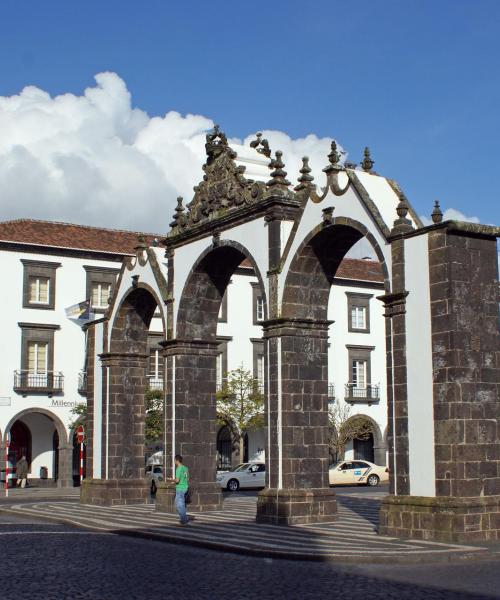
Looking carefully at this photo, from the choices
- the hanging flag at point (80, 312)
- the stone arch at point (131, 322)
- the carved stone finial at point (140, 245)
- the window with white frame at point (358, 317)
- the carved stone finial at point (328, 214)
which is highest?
the window with white frame at point (358, 317)

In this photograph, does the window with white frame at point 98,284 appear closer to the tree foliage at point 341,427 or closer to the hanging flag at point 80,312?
the hanging flag at point 80,312

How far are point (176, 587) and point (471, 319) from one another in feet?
21.5

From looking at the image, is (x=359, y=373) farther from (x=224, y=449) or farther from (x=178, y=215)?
(x=178, y=215)

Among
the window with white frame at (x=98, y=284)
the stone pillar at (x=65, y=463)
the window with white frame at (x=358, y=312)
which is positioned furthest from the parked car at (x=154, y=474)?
the window with white frame at (x=358, y=312)

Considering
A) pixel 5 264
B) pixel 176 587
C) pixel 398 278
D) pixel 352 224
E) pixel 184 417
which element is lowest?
pixel 176 587

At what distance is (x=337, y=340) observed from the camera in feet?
151

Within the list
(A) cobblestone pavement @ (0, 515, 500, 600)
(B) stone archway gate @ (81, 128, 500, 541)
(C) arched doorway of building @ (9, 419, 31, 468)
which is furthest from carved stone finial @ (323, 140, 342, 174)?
(C) arched doorway of building @ (9, 419, 31, 468)

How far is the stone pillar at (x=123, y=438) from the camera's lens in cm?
2436

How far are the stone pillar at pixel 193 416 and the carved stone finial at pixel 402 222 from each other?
23.5ft

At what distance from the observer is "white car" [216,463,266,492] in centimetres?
3475

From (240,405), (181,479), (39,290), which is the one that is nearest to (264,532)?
(181,479)

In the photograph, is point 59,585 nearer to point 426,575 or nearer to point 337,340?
point 426,575

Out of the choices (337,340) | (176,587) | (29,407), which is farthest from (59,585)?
(337,340)

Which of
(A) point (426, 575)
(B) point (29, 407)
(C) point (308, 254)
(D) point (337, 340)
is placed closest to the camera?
(A) point (426, 575)
